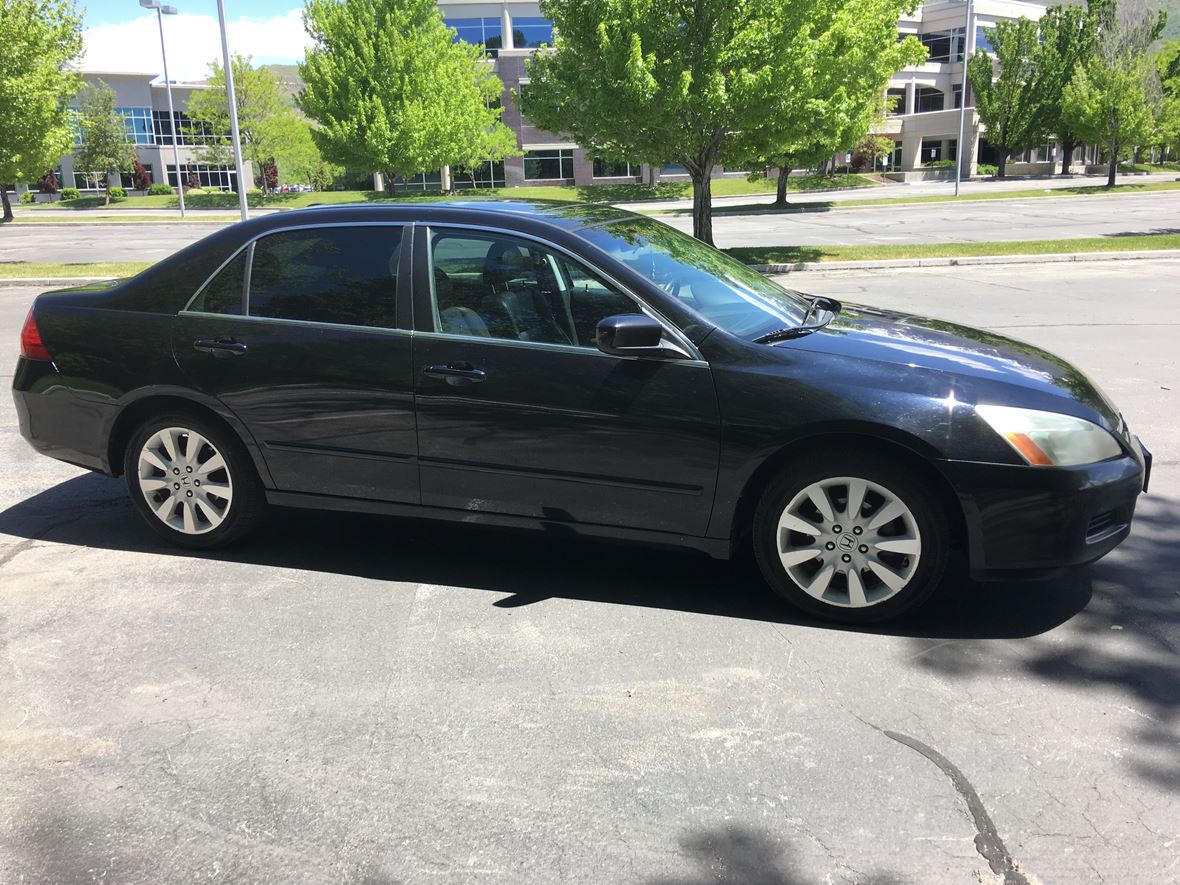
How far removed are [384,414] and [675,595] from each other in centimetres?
154

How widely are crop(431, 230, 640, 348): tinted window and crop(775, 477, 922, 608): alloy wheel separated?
117 cm

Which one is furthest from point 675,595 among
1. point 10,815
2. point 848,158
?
point 848,158

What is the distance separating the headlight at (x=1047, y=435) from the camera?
350cm

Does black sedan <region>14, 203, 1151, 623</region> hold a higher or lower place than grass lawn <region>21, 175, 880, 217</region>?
lower

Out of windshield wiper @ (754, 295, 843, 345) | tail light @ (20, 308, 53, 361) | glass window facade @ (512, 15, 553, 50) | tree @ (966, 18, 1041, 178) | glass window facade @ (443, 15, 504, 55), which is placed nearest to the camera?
windshield wiper @ (754, 295, 843, 345)

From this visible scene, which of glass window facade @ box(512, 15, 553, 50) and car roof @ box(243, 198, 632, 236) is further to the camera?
glass window facade @ box(512, 15, 553, 50)

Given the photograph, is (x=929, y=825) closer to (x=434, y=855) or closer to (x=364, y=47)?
(x=434, y=855)

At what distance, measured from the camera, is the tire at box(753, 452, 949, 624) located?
3619mm

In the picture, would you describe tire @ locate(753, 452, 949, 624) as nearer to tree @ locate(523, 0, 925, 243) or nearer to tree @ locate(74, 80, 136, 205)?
tree @ locate(523, 0, 925, 243)

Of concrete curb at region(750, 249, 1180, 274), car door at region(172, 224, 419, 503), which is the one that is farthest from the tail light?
concrete curb at region(750, 249, 1180, 274)

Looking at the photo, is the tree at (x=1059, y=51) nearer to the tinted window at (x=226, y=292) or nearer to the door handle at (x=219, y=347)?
the tinted window at (x=226, y=292)

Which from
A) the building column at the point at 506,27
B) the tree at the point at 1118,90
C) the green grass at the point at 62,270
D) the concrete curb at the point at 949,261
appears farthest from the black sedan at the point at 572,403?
the building column at the point at 506,27

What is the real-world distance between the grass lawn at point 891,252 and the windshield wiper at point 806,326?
42.8 ft

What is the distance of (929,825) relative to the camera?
2.61 m
